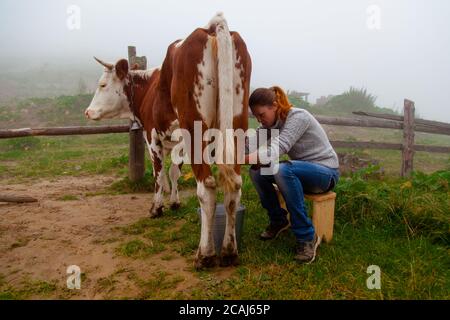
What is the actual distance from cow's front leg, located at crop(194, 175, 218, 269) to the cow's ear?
257 cm

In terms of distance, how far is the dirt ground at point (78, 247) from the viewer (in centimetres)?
303

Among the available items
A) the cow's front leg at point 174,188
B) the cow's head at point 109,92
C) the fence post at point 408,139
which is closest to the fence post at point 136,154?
the cow's head at point 109,92

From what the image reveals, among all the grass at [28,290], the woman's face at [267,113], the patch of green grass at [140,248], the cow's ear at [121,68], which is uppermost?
the cow's ear at [121,68]

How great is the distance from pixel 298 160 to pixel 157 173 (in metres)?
2.04

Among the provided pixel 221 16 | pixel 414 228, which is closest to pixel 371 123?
pixel 414 228

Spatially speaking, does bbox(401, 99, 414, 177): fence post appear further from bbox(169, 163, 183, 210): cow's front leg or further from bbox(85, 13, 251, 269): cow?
bbox(85, 13, 251, 269): cow

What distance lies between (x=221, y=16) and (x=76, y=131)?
11.8ft

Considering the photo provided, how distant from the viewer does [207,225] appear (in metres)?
3.15

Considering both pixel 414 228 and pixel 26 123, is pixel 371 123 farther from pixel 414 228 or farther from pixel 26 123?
pixel 26 123

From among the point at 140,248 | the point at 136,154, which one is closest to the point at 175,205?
the point at 140,248

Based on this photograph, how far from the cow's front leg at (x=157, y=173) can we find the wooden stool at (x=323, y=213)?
1.97 metres

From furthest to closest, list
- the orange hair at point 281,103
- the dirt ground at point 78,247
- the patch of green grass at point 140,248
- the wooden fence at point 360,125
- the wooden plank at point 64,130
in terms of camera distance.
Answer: the wooden fence at point 360,125, the wooden plank at point 64,130, the patch of green grass at point 140,248, the orange hair at point 281,103, the dirt ground at point 78,247

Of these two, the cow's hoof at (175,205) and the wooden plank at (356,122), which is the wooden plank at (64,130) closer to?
the cow's hoof at (175,205)

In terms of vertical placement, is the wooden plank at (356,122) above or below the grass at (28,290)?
above
